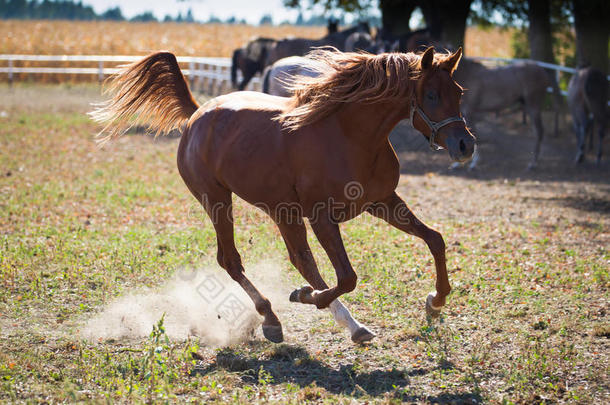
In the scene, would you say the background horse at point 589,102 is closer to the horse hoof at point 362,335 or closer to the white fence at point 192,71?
the horse hoof at point 362,335

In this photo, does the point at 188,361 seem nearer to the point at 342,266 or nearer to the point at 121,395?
the point at 121,395

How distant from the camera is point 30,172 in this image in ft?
38.6

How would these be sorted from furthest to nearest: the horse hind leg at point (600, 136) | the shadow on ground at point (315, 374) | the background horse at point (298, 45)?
the background horse at point (298, 45), the horse hind leg at point (600, 136), the shadow on ground at point (315, 374)

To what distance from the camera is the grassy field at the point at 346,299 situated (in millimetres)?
4082

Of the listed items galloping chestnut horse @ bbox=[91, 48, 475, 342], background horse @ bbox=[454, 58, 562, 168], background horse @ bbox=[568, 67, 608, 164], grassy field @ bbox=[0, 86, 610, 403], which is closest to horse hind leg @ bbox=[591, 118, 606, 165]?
background horse @ bbox=[568, 67, 608, 164]

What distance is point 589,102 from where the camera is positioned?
13.8 m

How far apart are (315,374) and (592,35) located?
15.5 meters

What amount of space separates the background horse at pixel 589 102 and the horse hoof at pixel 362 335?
35.6 feet

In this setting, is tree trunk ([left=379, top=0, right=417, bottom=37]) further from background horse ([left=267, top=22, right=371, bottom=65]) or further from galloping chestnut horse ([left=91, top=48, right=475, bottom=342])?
galloping chestnut horse ([left=91, top=48, right=475, bottom=342])

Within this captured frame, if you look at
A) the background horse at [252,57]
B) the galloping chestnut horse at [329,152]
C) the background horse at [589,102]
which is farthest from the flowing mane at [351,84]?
the background horse at [252,57]

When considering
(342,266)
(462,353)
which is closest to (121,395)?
(342,266)

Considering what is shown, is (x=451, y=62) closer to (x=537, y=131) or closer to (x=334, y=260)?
(x=334, y=260)

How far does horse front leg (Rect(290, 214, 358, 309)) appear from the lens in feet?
14.6

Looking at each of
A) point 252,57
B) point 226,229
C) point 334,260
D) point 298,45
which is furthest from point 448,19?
point 334,260
